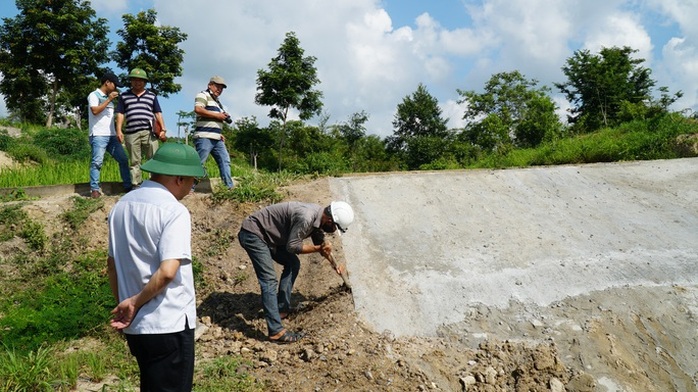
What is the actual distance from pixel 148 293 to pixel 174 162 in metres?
0.63

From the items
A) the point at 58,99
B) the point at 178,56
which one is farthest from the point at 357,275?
the point at 58,99

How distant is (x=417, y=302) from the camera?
16.4ft

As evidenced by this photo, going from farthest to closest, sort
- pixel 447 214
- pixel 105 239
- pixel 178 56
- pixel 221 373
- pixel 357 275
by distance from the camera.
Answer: pixel 178 56, pixel 447 214, pixel 105 239, pixel 357 275, pixel 221 373

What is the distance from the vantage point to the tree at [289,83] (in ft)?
56.9

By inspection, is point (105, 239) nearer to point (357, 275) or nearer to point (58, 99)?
point (357, 275)

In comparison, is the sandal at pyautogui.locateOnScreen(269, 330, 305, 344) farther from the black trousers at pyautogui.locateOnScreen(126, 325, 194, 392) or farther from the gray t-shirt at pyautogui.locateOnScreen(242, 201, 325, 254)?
the black trousers at pyautogui.locateOnScreen(126, 325, 194, 392)

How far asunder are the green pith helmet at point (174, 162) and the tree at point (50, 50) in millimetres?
19911

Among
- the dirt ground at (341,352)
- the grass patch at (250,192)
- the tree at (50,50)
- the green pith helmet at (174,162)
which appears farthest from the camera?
the tree at (50,50)

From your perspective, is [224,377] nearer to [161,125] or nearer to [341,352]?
[341,352]

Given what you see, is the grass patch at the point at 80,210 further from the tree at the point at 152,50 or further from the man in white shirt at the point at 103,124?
the tree at the point at 152,50

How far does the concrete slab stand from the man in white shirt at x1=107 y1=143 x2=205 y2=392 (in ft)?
8.55

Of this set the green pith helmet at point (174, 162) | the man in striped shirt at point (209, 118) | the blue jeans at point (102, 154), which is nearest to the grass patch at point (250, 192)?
the man in striped shirt at point (209, 118)

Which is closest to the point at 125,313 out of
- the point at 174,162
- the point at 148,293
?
the point at 148,293

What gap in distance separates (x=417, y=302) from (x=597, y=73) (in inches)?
1065
